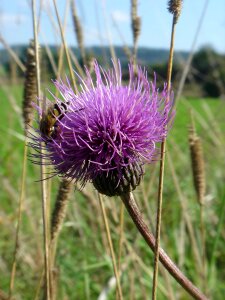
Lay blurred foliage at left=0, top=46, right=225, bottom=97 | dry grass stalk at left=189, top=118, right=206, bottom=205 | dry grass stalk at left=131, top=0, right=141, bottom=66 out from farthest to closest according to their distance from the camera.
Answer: blurred foliage at left=0, top=46, right=225, bottom=97
dry grass stalk at left=131, top=0, right=141, bottom=66
dry grass stalk at left=189, top=118, right=206, bottom=205

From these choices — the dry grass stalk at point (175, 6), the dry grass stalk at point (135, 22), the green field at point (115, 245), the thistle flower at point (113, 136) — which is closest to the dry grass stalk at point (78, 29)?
the dry grass stalk at point (135, 22)

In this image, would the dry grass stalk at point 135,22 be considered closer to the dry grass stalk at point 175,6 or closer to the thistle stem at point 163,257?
the dry grass stalk at point 175,6

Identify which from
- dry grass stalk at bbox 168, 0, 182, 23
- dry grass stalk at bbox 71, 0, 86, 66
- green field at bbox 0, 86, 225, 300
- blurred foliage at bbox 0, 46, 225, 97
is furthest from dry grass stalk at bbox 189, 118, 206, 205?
dry grass stalk at bbox 71, 0, 86, 66

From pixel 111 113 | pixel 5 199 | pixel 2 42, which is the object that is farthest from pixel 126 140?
pixel 5 199

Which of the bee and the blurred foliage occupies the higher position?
the blurred foliage

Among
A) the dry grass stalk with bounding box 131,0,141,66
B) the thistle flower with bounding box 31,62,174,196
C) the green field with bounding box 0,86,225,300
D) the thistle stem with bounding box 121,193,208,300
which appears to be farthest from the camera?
the green field with bounding box 0,86,225,300

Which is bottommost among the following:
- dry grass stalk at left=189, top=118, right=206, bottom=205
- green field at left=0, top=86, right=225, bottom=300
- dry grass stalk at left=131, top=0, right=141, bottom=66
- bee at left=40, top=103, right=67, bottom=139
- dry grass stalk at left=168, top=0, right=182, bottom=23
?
green field at left=0, top=86, right=225, bottom=300

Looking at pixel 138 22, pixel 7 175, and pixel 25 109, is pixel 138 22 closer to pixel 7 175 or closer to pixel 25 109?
pixel 25 109

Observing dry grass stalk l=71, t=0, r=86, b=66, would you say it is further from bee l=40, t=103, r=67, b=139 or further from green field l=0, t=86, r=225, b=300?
bee l=40, t=103, r=67, b=139
